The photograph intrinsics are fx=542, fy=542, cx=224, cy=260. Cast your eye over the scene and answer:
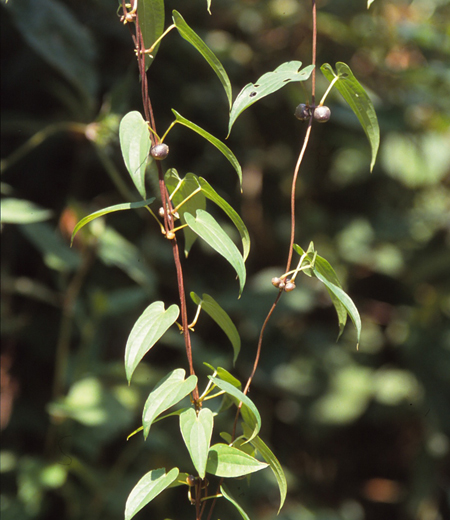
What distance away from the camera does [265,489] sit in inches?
37.4

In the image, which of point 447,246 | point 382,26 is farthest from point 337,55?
point 447,246

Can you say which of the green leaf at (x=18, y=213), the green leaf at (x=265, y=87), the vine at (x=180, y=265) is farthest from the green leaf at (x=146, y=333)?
the green leaf at (x=18, y=213)

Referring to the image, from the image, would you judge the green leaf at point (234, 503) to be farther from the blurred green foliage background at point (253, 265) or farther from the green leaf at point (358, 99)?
the blurred green foliage background at point (253, 265)

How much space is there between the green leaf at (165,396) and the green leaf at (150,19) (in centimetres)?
20

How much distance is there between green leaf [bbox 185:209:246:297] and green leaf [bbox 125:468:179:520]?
0.12 meters

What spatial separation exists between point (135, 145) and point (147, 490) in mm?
191

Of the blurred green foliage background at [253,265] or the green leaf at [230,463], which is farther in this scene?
the blurred green foliage background at [253,265]

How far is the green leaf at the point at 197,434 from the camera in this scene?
27cm

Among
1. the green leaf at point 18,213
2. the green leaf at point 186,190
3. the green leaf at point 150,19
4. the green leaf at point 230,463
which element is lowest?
the green leaf at point 18,213

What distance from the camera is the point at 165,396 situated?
29 centimetres

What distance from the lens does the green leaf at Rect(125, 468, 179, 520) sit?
0.94 feet

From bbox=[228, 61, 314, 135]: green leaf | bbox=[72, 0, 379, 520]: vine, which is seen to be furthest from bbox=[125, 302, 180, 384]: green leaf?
bbox=[228, 61, 314, 135]: green leaf

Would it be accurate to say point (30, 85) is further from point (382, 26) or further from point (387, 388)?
point (387, 388)

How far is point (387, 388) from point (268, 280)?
13.6 inches
